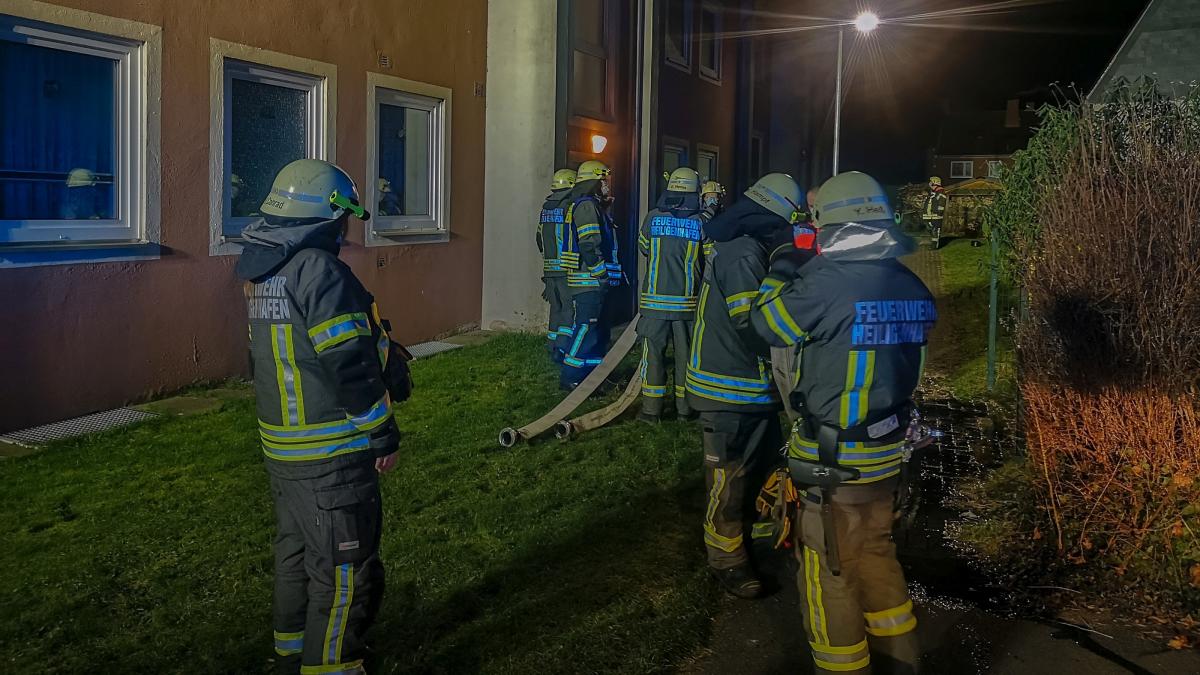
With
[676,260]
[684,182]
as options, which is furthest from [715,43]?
[676,260]

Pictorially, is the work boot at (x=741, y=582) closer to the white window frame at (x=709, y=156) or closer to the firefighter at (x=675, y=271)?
the firefighter at (x=675, y=271)

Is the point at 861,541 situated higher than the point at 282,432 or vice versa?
the point at 282,432

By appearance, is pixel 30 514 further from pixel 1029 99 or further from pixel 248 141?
pixel 1029 99

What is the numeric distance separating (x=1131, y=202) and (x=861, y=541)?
2641mm

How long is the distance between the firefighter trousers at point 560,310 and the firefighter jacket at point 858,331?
6.44 m

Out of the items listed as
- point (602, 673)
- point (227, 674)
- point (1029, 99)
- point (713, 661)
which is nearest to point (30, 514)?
point (227, 674)

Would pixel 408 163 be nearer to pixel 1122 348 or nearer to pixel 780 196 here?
pixel 780 196

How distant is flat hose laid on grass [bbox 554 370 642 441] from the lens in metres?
7.88

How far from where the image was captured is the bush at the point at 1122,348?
491 cm

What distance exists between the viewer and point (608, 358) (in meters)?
8.55

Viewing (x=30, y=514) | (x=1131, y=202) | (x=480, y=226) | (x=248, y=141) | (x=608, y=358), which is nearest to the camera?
(x=1131, y=202)

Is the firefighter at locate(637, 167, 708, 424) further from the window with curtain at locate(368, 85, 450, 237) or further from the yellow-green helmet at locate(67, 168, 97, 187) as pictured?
the yellow-green helmet at locate(67, 168, 97, 187)

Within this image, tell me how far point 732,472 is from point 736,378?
466mm

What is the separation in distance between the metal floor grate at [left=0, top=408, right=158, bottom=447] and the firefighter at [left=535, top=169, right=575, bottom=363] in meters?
3.99
